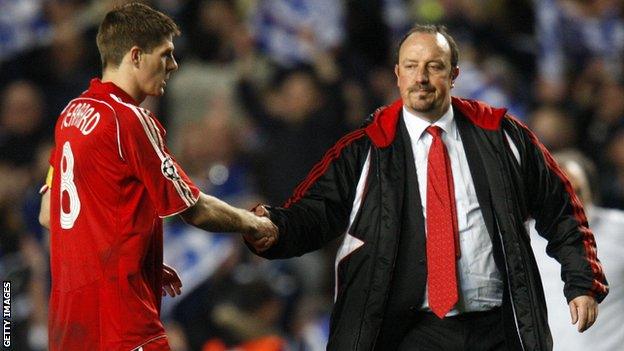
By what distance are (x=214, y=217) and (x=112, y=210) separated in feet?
1.29

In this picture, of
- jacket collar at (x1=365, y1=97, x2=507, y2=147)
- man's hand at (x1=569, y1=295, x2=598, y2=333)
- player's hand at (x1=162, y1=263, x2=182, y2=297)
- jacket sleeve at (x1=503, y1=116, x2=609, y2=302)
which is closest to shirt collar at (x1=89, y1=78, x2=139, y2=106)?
player's hand at (x1=162, y1=263, x2=182, y2=297)

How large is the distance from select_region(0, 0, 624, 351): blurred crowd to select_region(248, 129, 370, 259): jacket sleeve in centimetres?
300

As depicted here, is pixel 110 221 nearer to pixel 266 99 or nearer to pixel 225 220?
pixel 225 220

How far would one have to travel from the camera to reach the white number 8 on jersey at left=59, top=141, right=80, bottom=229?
3.91m

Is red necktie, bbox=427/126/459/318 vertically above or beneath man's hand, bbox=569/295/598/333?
above

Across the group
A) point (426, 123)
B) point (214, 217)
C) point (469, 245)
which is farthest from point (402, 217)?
point (214, 217)

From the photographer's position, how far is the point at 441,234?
4312 mm

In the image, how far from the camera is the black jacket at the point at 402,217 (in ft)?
14.2

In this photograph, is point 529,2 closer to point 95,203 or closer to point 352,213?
point 352,213

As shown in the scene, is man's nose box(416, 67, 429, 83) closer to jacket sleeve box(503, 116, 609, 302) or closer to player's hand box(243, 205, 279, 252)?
jacket sleeve box(503, 116, 609, 302)

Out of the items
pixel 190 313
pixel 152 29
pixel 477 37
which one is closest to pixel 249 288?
pixel 190 313

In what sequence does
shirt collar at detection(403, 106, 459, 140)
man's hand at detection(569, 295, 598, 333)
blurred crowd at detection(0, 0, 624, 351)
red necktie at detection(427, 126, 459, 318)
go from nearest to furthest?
red necktie at detection(427, 126, 459, 318), man's hand at detection(569, 295, 598, 333), shirt collar at detection(403, 106, 459, 140), blurred crowd at detection(0, 0, 624, 351)

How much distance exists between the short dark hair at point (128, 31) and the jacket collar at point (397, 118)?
916mm

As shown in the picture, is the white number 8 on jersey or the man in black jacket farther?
the man in black jacket
